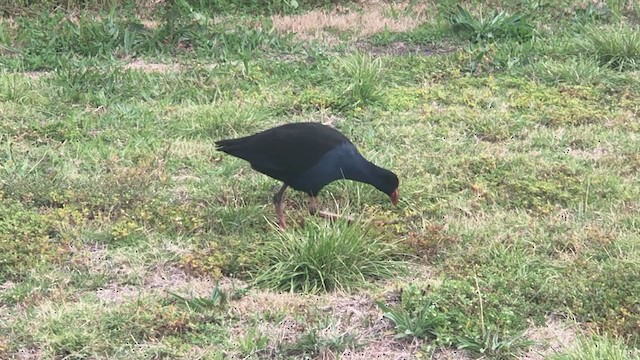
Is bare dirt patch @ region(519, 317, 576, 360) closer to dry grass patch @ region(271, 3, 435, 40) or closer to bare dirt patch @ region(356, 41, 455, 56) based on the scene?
bare dirt patch @ region(356, 41, 455, 56)

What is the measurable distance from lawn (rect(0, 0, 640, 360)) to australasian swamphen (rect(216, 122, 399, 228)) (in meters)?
0.26

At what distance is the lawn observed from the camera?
3.86m

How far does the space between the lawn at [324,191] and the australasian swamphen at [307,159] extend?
26 cm

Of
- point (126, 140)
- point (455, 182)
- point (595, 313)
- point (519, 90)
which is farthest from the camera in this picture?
point (519, 90)

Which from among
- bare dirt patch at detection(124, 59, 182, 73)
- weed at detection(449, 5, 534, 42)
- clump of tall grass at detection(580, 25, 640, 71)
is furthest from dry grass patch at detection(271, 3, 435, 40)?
clump of tall grass at detection(580, 25, 640, 71)

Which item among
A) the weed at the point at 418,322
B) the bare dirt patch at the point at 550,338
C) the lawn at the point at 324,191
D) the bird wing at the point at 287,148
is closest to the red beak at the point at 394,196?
the lawn at the point at 324,191

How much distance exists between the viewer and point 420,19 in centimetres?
963

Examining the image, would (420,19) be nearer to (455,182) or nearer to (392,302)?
(455,182)

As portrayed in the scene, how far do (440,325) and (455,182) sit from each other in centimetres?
188

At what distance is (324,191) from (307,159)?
0.69 metres

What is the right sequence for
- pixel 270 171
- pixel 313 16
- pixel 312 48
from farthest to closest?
pixel 313 16 < pixel 312 48 < pixel 270 171

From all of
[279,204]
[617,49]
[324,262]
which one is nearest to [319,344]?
[324,262]

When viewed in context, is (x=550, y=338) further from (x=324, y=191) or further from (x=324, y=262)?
(x=324, y=191)

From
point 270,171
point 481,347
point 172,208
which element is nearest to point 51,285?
point 172,208
